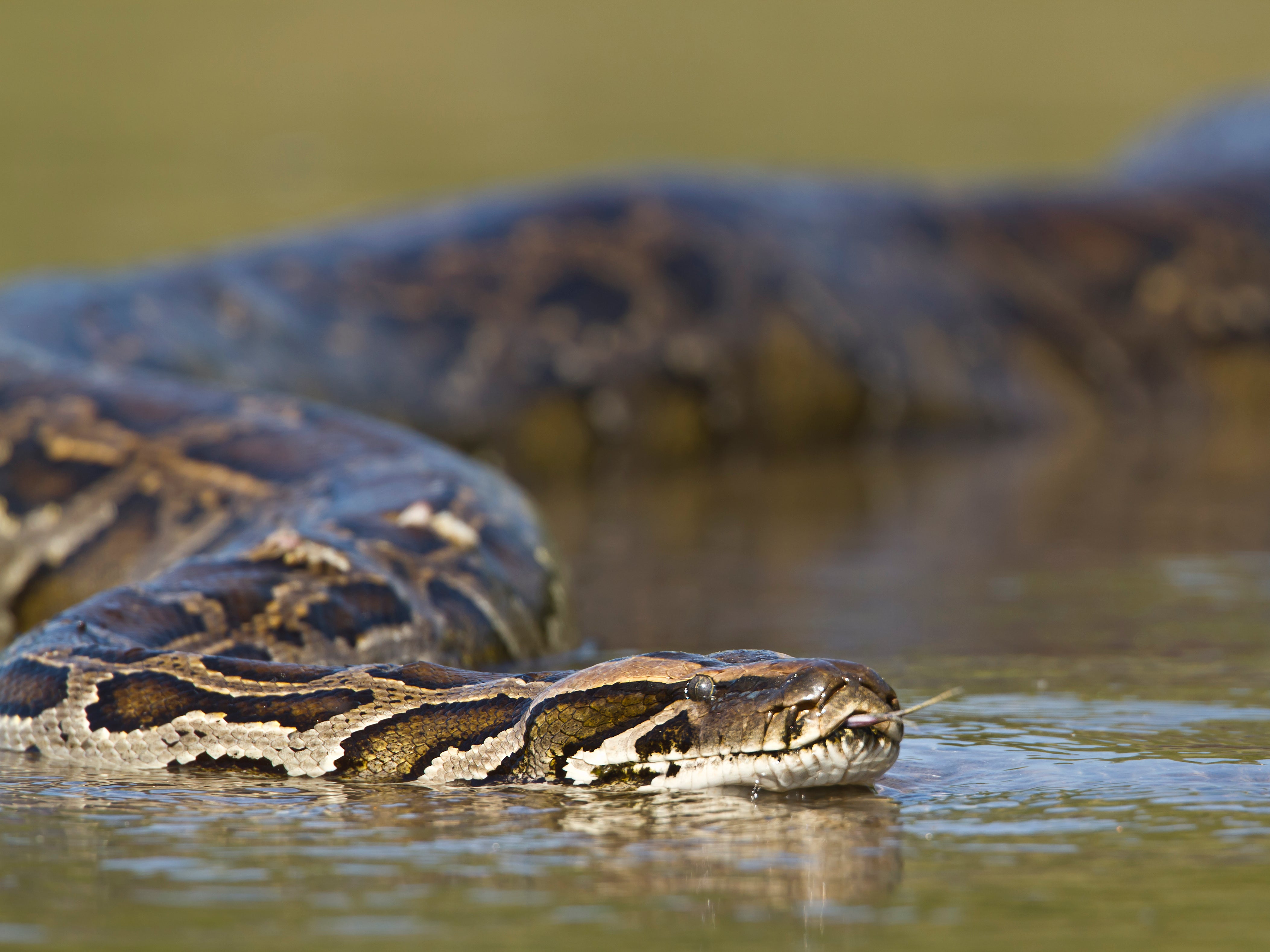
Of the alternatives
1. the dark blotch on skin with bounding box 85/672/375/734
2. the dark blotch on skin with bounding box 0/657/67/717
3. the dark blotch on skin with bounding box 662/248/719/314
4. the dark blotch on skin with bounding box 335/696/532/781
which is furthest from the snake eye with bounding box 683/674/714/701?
the dark blotch on skin with bounding box 662/248/719/314

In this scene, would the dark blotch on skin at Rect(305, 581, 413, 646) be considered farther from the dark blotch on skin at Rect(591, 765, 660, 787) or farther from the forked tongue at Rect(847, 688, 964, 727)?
the forked tongue at Rect(847, 688, 964, 727)

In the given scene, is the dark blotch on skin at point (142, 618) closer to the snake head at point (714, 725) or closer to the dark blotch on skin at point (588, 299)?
the snake head at point (714, 725)

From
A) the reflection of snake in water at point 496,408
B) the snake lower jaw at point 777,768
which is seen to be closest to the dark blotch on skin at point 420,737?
the reflection of snake in water at point 496,408

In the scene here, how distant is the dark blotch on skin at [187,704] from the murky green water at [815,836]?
0.16 meters

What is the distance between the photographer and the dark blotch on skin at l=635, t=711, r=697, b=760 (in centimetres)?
460

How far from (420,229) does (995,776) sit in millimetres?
9138

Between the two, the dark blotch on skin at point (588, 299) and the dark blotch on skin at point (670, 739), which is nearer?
the dark blotch on skin at point (670, 739)

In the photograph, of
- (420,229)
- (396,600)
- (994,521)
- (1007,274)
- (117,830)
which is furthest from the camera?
(1007,274)

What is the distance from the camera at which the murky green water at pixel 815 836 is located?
141 inches

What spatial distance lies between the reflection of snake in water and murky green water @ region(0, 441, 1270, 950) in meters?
0.19

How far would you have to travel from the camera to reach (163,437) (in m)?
8.16

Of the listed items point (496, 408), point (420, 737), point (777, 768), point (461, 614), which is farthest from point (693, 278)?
point (777, 768)

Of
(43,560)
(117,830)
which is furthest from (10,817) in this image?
(43,560)

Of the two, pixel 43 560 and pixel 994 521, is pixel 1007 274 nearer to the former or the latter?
pixel 994 521
